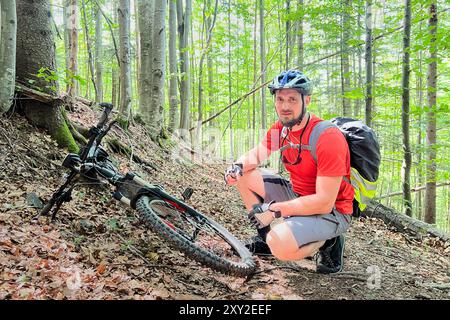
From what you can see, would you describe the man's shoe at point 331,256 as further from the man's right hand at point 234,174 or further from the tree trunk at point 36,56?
the tree trunk at point 36,56

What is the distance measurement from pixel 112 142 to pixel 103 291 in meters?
4.67

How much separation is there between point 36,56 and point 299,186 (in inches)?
175

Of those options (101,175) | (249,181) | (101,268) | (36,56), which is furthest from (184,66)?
(101,268)

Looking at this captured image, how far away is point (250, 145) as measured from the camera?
31031mm

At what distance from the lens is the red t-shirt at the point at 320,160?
10.9 feet

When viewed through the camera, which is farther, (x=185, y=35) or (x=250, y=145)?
(x=250, y=145)

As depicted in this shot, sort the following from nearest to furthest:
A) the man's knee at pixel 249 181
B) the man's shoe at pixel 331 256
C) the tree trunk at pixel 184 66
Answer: the man's shoe at pixel 331 256
the man's knee at pixel 249 181
the tree trunk at pixel 184 66

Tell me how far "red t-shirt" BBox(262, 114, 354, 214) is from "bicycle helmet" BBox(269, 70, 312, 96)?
0.33 m

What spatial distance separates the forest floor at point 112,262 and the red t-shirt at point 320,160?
934 mm

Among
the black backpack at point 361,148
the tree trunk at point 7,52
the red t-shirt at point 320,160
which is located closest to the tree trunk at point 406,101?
the black backpack at point 361,148

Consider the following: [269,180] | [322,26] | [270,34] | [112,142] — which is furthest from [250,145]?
[269,180]

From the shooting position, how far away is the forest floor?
9.53ft
